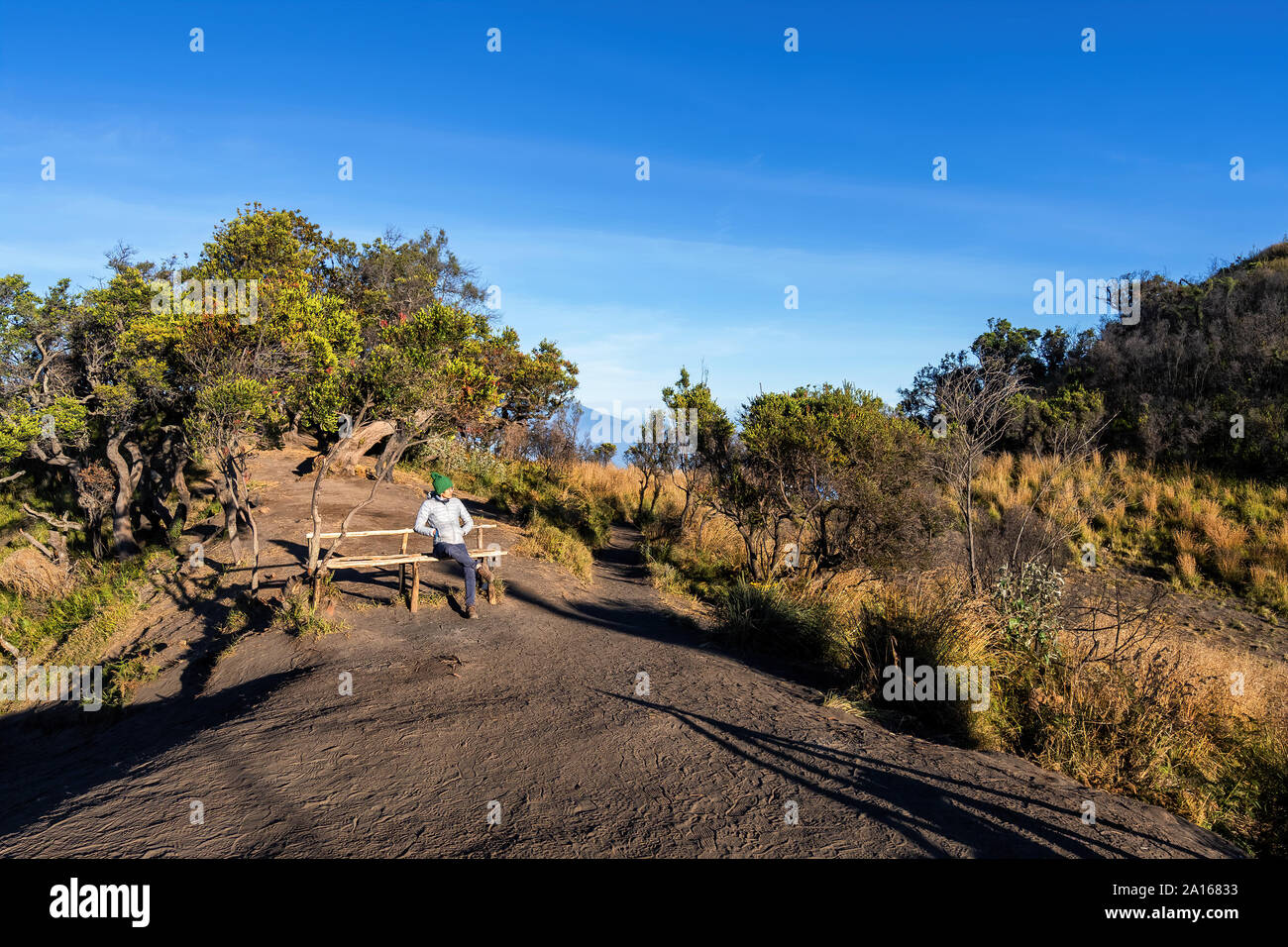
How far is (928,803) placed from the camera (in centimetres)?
401

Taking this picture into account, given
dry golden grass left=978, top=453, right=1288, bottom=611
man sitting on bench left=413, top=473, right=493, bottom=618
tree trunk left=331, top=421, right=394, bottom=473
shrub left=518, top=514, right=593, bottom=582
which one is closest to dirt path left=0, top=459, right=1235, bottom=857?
man sitting on bench left=413, top=473, right=493, bottom=618

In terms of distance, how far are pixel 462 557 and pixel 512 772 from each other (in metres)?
4.40

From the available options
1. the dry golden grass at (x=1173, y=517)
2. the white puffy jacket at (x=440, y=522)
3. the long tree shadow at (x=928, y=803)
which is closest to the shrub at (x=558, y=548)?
the white puffy jacket at (x=440, y=522)

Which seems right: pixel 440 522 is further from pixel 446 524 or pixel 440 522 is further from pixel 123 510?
pixel 123 510

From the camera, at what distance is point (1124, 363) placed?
65.1ft

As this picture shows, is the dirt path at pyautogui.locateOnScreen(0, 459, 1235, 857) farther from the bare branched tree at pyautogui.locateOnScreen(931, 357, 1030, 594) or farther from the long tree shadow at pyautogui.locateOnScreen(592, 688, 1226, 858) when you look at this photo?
the bare branched tree at pyautogui.locateOnScreen(931, 357, 1030, 594)

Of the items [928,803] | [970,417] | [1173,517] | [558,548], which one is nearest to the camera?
[928,803]

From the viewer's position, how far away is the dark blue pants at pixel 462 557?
27.9ft

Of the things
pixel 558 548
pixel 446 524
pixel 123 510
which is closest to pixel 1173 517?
pixel 558 548

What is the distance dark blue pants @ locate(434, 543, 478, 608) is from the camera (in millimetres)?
8489

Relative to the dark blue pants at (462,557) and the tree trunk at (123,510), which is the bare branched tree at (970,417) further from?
the tree trunk at (123,510)

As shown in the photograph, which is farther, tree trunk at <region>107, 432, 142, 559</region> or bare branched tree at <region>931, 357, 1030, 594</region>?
tree trunk at <region>107, 432, 142, 559</region>

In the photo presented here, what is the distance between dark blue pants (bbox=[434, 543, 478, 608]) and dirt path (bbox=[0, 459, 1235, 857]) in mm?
1049

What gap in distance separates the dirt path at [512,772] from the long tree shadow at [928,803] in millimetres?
16
